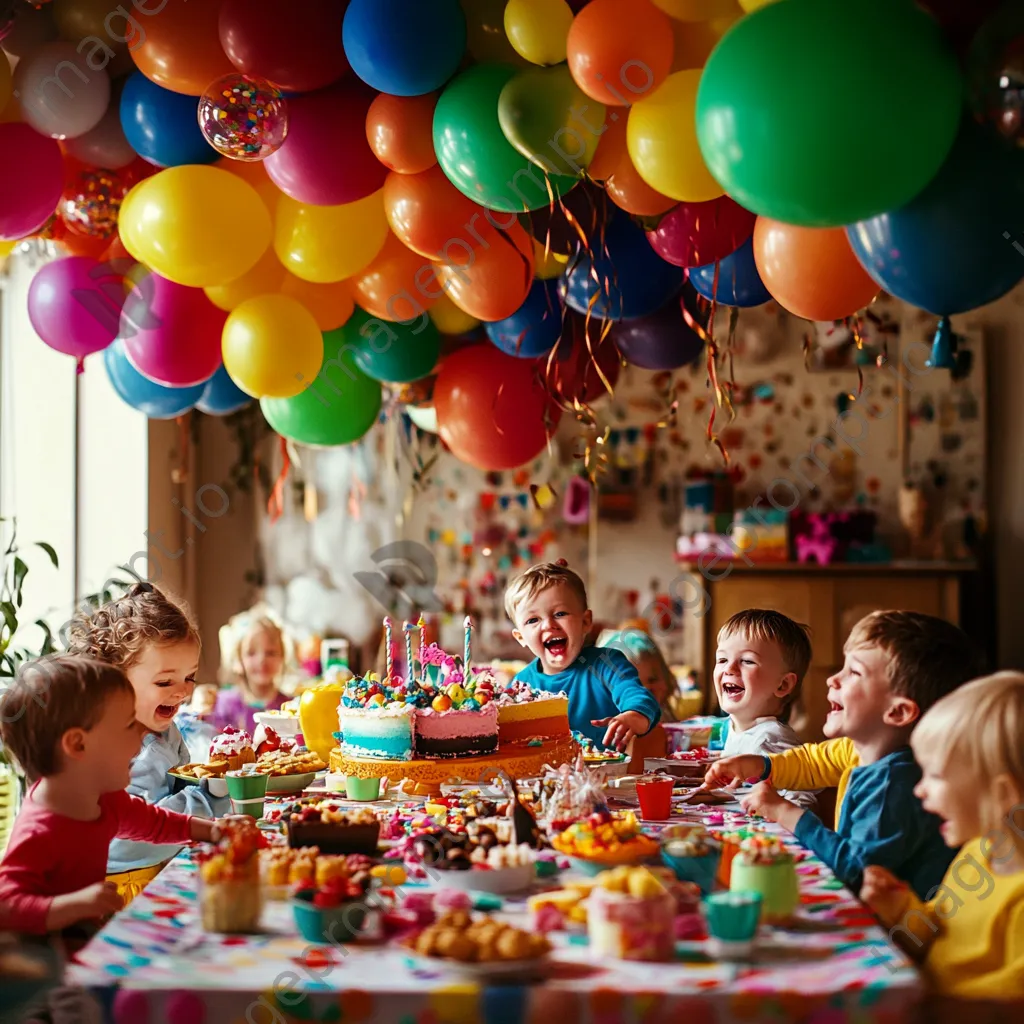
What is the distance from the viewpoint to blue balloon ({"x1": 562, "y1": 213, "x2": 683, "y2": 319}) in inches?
140

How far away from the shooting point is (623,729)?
306 centimetres

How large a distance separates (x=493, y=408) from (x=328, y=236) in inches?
30.6

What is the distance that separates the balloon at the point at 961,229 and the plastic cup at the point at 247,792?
64.7 inches

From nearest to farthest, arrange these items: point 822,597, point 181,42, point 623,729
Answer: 1. point 623,729
2. point 181,42
3. point 822,597

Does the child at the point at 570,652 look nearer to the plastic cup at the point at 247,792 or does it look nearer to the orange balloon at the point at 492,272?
the orange balloon at the point at 492,272

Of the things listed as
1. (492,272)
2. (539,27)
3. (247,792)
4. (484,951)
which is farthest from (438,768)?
(539,27)

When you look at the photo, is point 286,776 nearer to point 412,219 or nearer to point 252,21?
point 412,219

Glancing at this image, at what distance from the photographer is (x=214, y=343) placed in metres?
3.80

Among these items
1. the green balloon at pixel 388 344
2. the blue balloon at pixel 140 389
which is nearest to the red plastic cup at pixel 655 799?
the green balloon at pixel 388 344

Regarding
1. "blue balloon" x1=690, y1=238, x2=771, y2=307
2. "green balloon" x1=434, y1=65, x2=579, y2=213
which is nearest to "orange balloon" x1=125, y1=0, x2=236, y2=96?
"green balloon" x1=434, y1=65, x2=579, y2=213

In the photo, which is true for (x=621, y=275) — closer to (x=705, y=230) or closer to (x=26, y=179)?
(x=705, y=230)

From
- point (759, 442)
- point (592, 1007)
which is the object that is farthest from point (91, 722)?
point (759, 442)

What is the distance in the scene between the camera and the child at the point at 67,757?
204 centimetres

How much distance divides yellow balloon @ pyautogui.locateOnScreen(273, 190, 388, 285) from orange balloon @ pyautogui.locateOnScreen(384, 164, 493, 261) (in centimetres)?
17
